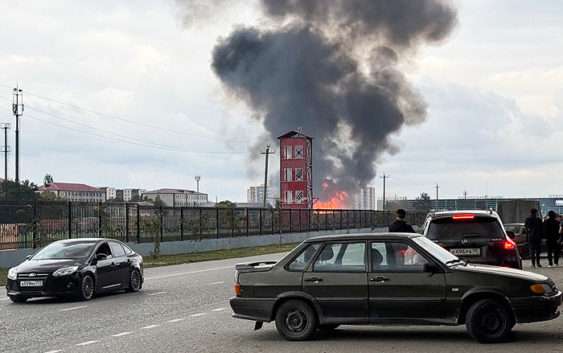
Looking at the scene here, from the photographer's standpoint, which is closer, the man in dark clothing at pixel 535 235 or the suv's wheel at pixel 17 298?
the suv's wheel at pixel 17 298

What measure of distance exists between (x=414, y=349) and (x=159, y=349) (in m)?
3.17

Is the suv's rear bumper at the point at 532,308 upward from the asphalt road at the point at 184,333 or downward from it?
upward

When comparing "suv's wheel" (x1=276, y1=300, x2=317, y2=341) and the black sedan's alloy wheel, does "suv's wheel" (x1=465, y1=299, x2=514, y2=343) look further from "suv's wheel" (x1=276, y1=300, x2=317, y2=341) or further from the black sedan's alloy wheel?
the black sedan's alloy wheel

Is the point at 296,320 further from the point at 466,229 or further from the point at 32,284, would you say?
the point at 32,284

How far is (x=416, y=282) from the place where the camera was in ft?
41.2

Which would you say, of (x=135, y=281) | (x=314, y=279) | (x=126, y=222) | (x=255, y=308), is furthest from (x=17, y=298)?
(x=126, y=222)

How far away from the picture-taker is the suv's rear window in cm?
1723

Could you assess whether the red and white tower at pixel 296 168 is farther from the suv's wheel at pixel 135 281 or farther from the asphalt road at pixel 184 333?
the asphalt road at pixel 184 333

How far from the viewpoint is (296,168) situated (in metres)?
106

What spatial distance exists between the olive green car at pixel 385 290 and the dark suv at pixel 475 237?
395 centimetres

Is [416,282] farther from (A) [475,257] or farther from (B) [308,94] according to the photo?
(B) [308,94]

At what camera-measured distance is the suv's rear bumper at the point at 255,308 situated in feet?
43.2

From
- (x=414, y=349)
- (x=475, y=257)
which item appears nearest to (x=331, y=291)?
(x=414, y=349)

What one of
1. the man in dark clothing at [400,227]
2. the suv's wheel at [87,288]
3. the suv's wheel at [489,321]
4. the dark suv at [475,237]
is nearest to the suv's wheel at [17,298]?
the suv's wheel at [87,288]
